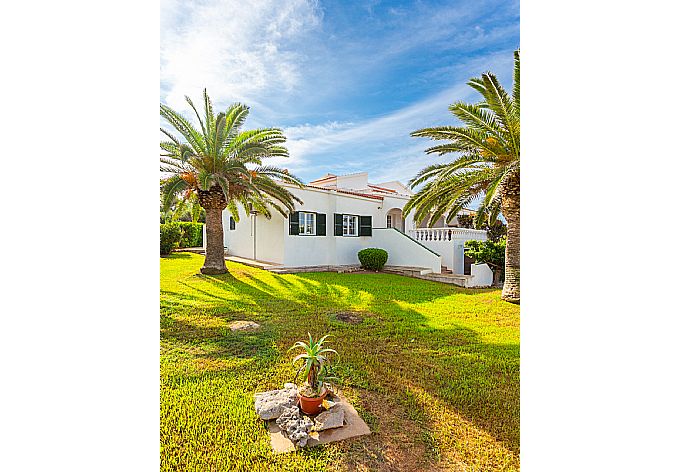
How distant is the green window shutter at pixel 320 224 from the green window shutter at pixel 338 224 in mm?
267

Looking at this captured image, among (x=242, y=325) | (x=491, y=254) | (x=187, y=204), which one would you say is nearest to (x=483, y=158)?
(x=491, y=254)

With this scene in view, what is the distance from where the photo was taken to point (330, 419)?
1.81 meters

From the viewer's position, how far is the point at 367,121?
4297mm

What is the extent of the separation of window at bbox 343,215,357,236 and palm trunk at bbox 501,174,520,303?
434 cm

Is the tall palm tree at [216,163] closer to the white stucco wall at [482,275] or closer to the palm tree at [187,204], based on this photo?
the palm tree at [187,204]

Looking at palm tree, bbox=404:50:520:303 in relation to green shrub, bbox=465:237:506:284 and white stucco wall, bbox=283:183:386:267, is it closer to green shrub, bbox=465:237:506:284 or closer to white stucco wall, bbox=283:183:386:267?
green shrub, bbox=465:237:506:284

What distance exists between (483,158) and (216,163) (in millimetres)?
4263

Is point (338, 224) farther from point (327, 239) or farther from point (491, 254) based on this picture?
point (491, 254)

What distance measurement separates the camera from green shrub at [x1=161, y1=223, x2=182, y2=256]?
28.0 ft

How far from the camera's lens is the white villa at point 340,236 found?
7.64 meters

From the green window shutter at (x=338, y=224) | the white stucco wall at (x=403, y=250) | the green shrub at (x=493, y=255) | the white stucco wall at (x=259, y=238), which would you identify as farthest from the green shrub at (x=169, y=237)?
the green shrub at (x=493, y=255)
